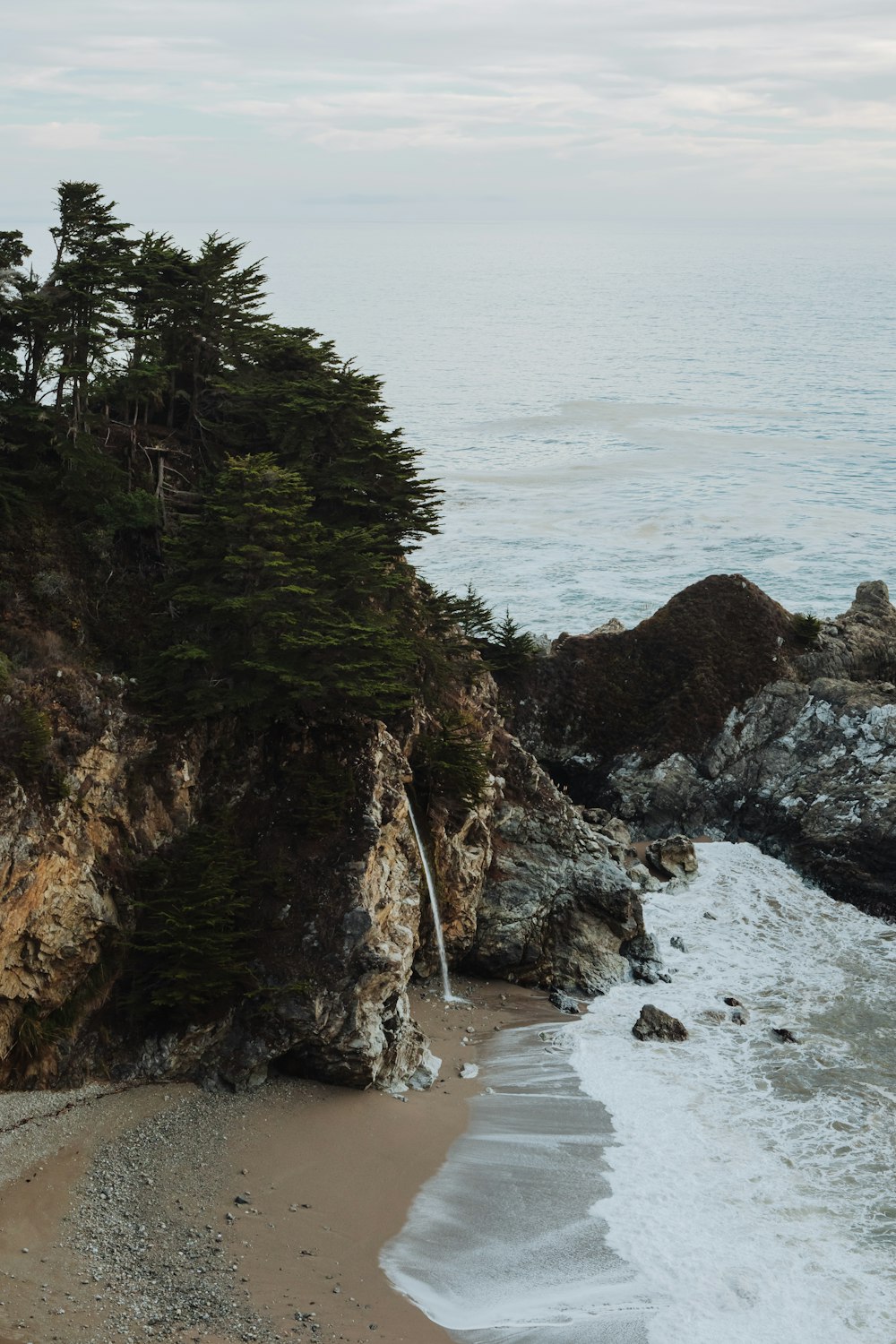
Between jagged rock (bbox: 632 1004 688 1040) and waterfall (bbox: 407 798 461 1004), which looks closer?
jagged rock (bbox: 632 1004 688 1040)

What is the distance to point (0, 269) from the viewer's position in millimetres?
26094

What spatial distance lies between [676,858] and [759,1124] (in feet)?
38.6

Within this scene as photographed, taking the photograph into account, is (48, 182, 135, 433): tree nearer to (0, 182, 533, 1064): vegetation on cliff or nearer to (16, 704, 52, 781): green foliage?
(0, 182, 533, 1064): vegetation on cliff

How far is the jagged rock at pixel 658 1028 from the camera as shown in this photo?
25703 mm

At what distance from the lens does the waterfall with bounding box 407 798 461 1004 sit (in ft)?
88.8

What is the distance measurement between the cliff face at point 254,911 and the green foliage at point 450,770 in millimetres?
1475

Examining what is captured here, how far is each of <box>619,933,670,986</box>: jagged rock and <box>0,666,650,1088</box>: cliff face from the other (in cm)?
575

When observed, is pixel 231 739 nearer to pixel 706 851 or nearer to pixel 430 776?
pixel 430 776

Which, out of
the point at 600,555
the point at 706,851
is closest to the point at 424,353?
the point at 600,555

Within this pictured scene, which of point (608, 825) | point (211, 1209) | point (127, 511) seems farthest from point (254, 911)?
point (608, 825)

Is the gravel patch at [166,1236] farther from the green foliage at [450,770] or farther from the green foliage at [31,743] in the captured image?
the green foliage at [450,770]

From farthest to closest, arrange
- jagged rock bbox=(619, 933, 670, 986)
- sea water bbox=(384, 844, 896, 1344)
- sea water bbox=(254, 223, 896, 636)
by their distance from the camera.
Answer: sea water bbox=(254, 223, 896, 636) < jagged rock bbox=(619, 933, 670, 986) < sea water bbox=(384, 844, 896, 1344)

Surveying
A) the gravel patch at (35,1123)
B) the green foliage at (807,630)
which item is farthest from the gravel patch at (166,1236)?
the green foliage at (807,630)

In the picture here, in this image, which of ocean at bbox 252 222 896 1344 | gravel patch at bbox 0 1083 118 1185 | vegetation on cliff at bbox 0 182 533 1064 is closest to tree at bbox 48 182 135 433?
vegetation on cliff at bbox 0 182 533 1064
